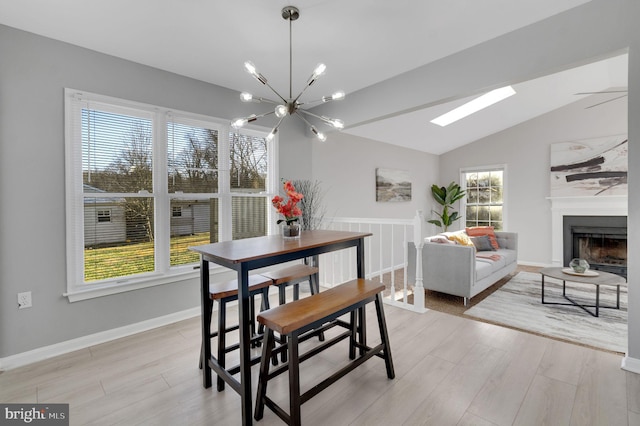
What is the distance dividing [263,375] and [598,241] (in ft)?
20.9

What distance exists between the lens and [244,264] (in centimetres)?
156

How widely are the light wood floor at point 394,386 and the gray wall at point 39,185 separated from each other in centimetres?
27

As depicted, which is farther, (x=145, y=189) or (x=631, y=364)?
(x=145, y=189)

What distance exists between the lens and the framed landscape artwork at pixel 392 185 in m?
5.48

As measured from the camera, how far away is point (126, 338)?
265cm

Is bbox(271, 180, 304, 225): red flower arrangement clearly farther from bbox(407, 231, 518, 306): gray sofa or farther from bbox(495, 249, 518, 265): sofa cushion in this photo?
bbox(495, 249, 518, 265): sofa cushion

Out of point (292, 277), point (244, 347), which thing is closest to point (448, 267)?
point (292, 277)

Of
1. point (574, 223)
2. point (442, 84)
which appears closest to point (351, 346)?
point (442, 84)

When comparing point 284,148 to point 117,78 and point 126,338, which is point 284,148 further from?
point 126,338

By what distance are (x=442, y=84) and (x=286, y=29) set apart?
5.07 ft

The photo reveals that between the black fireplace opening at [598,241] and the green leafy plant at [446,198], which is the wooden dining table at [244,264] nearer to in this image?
the green leafy plant at [446,198]

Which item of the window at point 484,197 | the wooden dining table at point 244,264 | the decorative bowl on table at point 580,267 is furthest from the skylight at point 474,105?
the wooden dining table at point 244,264

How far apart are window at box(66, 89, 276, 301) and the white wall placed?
1.30 meters

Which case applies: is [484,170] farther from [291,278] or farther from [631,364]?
[291,278]
